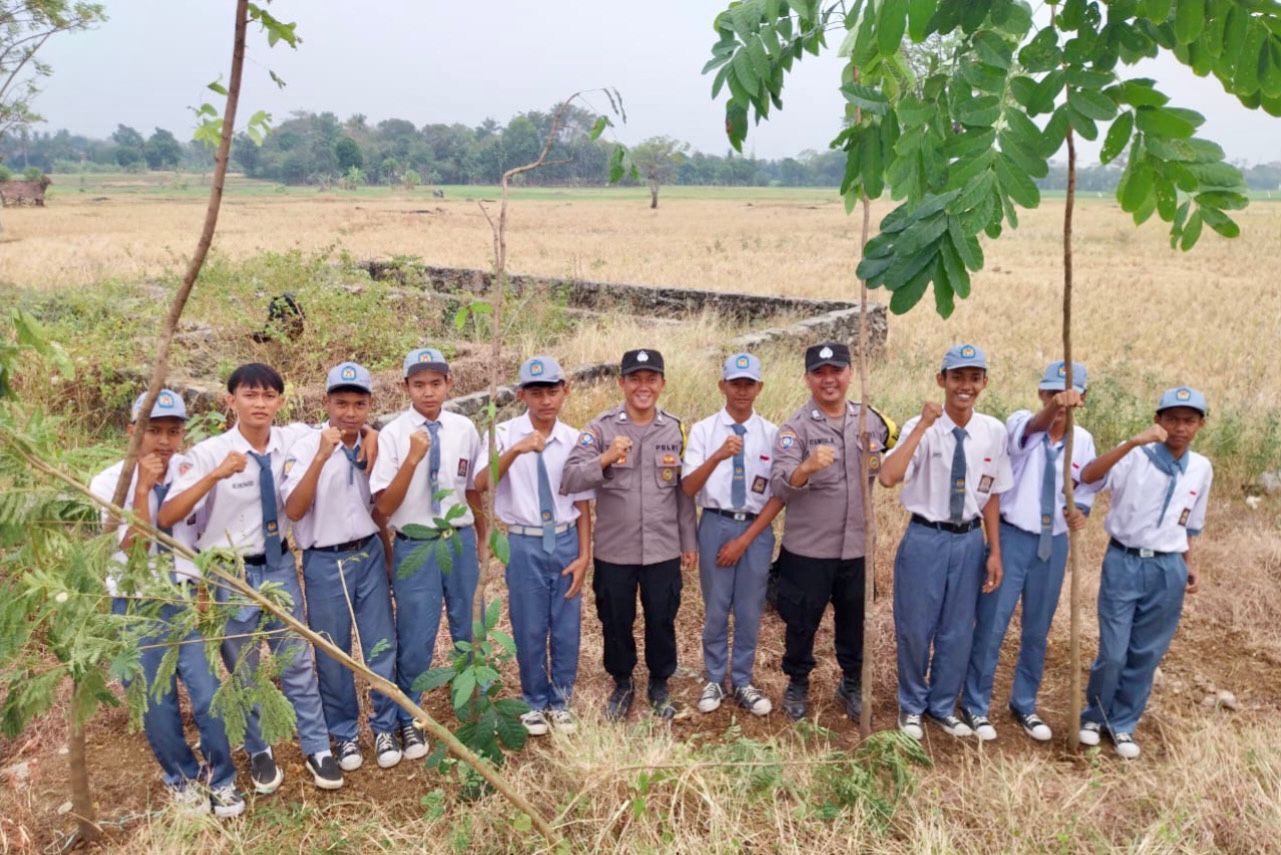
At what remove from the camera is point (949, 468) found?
4.05 metres

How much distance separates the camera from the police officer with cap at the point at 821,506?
4.16 m

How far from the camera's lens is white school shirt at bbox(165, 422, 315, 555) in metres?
3.55

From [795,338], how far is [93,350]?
695 centimetres

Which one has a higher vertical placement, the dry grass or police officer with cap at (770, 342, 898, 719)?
police officer with cap at (770, 342, 898, 719)

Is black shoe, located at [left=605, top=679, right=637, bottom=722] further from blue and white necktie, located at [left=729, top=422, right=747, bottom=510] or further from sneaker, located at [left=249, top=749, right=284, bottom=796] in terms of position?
sneaker, located at [left=249, top=749, right=284, bottom=796]

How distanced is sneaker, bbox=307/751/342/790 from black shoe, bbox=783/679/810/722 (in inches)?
79.9

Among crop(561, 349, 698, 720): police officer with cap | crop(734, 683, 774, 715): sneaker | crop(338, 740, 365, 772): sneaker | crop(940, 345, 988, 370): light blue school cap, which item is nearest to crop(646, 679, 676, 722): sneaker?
crop(561, 349, 698, 720): police officer with cap

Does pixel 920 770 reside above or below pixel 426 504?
below

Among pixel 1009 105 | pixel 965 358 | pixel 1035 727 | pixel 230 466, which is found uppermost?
pixel 1009 105

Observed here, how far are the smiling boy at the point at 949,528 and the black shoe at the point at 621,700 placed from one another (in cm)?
127

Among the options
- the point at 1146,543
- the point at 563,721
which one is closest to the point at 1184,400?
the point at 1146,543

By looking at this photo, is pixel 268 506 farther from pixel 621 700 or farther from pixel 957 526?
pixel 957 526

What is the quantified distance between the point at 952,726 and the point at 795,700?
718 millimetres

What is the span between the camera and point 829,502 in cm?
421
